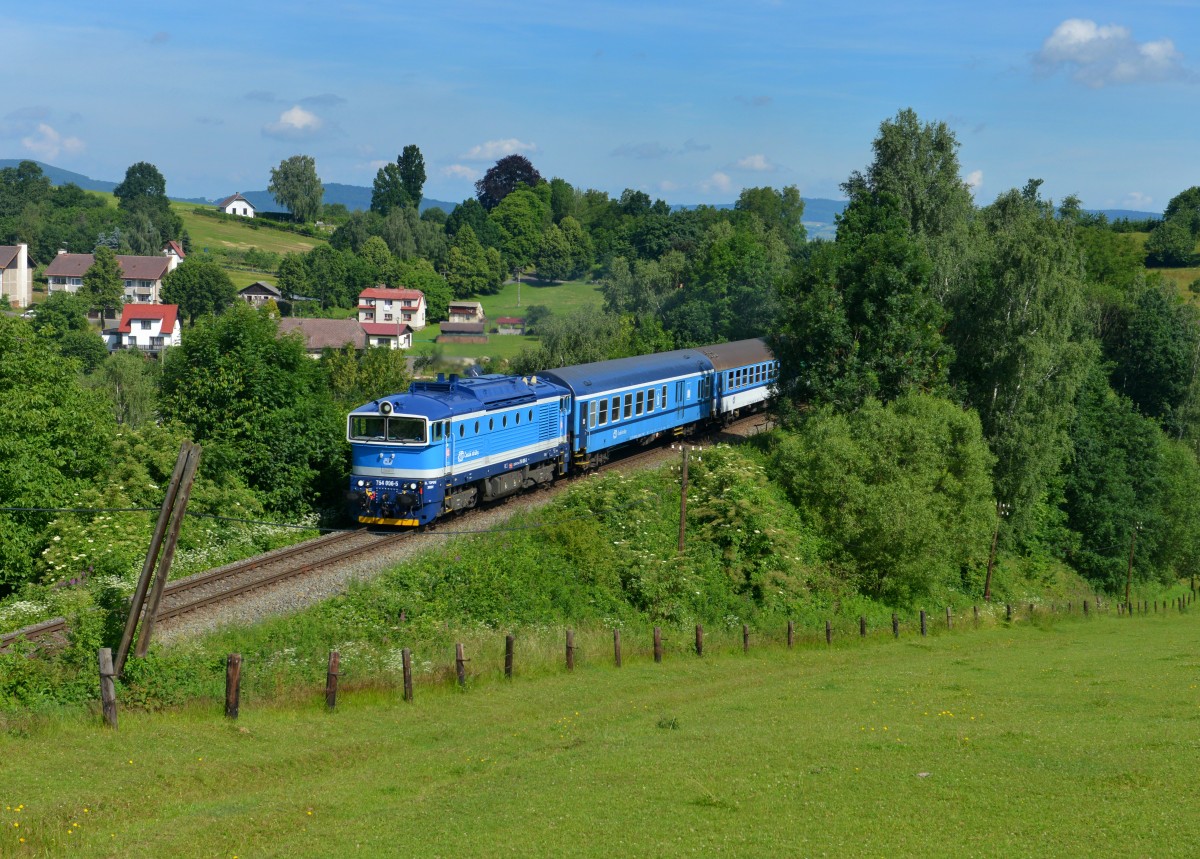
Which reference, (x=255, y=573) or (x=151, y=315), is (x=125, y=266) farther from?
(x=255, y=573)

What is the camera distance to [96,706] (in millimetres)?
19172

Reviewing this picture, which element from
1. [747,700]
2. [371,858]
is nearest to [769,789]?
A: [371,858]

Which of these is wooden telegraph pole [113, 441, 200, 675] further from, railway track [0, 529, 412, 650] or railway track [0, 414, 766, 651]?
railway track [0, 414, 766, 651]

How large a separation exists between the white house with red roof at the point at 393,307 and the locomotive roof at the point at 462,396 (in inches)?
4158

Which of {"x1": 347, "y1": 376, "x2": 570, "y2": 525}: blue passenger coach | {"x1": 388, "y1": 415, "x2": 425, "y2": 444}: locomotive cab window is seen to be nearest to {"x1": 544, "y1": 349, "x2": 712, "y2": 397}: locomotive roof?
{"x1": 347, "y1": 376, "x2": 570, "y2": 525}: blue passenger coach

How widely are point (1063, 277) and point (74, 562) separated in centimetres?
4320

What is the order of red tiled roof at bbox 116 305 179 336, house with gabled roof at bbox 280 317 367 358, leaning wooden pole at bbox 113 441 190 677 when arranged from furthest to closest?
red tiled roof at bbox 116 305 179 336, house with gabled roof at bbox 280 317 367 358, leaning wooden pole at bbox 113 441 190 677

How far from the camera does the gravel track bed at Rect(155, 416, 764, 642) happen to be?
2473cm

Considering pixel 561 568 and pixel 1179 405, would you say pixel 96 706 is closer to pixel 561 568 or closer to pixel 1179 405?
pixel 561 568

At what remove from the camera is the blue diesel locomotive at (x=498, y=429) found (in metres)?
32.6

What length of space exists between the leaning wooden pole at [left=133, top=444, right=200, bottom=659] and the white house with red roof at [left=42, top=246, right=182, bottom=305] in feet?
490

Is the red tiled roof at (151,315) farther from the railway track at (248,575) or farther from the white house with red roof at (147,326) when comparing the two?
the railway track at (248,575)

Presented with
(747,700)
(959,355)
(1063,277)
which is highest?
(1063,277)

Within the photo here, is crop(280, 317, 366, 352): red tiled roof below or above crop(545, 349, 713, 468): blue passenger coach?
above
